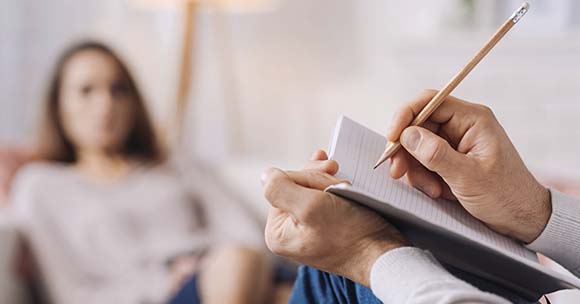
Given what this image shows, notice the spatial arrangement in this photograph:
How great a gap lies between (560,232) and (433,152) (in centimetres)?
19

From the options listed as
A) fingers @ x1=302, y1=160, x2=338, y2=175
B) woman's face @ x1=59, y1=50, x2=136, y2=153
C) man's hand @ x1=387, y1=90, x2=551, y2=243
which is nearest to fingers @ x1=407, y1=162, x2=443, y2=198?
man's hand @ x1=387, y1=90, x2=551, y2=243

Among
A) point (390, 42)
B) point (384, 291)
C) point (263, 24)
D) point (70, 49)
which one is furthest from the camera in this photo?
point (263, 24)

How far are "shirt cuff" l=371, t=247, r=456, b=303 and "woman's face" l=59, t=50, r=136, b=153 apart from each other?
5.45ft

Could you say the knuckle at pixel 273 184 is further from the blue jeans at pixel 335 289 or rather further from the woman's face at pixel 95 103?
the woman's face at pixel 95 103

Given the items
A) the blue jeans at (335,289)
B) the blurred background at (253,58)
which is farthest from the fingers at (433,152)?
the blurred background at (253,58)

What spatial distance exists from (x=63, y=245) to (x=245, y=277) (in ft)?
1.48

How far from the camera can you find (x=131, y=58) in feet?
11.0

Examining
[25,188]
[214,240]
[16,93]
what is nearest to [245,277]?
[214,240]

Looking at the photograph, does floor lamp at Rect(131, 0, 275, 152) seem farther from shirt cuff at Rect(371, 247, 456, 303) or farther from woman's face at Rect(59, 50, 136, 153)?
shirt cuff at Rect(371, 247, 456, 303)

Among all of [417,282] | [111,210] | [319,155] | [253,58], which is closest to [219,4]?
[253,58]

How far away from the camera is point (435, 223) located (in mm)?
870

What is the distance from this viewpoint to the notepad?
34.6 inches

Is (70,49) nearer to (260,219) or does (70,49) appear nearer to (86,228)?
(86,228)

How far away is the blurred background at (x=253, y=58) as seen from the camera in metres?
3.04
